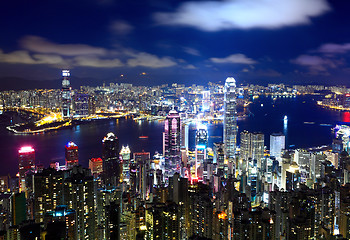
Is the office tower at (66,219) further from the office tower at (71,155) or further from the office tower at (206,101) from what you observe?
the office tower at (206,101)

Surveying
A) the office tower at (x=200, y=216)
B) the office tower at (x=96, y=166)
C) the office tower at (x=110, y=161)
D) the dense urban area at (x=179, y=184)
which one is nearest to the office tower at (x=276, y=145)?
the dense urban area at (x=179, y=184)

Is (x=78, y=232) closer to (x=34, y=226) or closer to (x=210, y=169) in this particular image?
(x=34, y=226)

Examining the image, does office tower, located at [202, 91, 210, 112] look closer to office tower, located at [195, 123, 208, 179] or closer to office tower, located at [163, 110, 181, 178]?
office tower, located at [195, 123, 208, 179]

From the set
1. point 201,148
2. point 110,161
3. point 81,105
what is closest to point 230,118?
point 201,148

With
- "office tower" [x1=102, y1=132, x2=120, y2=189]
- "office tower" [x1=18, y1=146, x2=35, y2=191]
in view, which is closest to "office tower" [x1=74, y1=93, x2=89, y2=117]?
"office tower" [x1=102, y1=132, x2=120, y2=189]

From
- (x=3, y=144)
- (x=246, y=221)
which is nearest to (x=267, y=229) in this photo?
(x=246, y=221)
